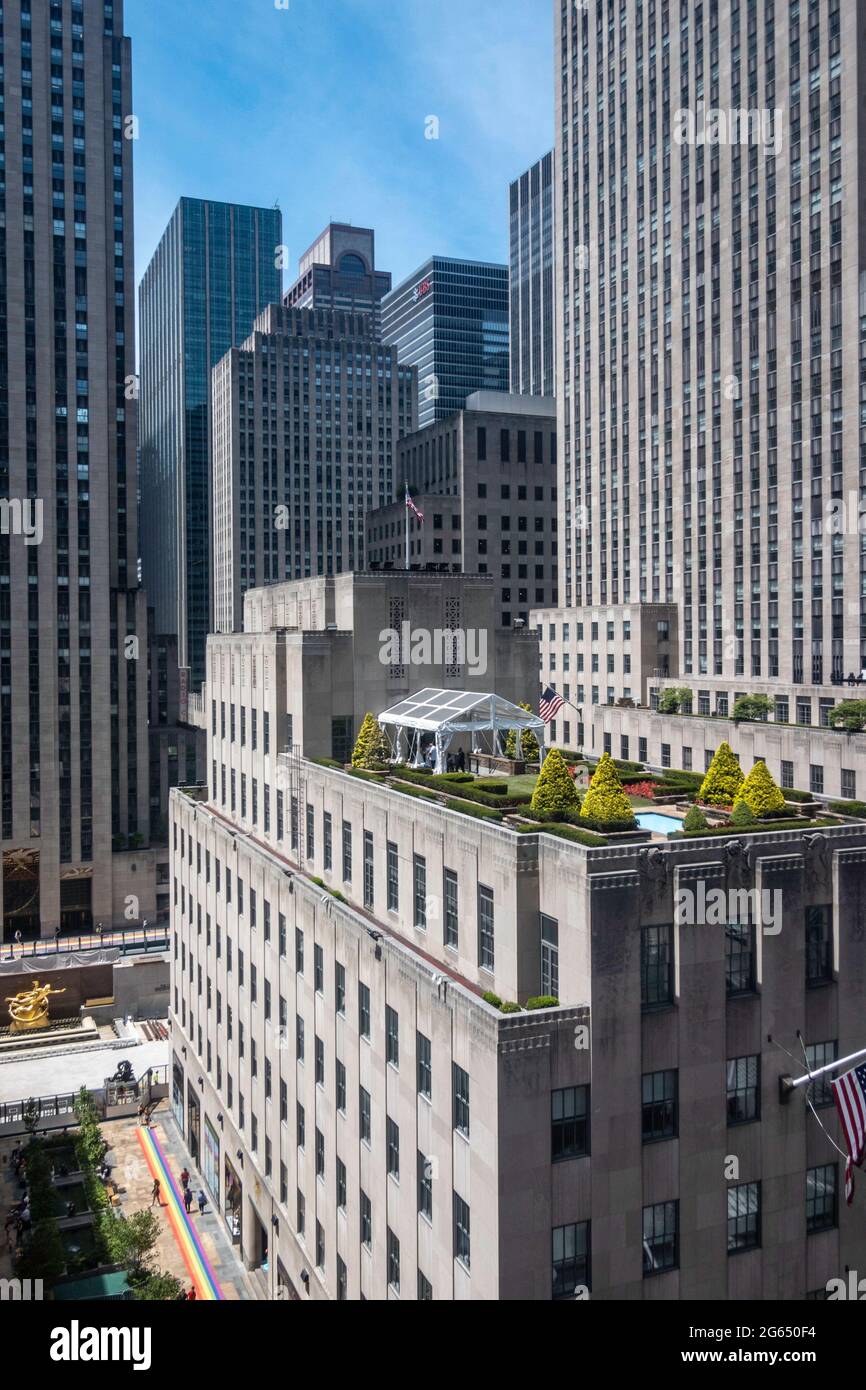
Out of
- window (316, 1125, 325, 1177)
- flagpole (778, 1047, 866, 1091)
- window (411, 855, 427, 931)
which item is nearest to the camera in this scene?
flagpole (778, 1047, 866, 1091)

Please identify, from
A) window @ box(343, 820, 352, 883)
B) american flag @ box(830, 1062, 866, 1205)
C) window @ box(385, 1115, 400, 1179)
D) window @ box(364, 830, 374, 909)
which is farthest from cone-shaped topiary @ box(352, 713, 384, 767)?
american flag @ box(830, 1062, 866, 1205)

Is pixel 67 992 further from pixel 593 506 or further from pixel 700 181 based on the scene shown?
pixel 700 181

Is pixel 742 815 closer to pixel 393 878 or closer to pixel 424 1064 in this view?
pixel 424 1064

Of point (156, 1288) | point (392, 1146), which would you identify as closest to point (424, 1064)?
point (392, 1146)

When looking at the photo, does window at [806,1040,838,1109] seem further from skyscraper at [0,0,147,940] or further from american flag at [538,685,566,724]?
skyscraper at [0,0,147,940]

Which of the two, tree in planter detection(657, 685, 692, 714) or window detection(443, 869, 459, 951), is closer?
window detection(443, 869, 459, 951)
